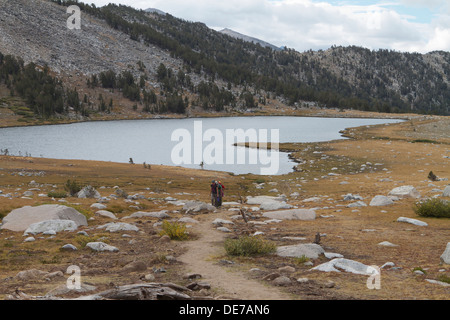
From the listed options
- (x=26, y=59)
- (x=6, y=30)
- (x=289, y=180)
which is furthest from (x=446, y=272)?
(x=6, y=30)

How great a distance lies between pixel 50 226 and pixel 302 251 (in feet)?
38.7

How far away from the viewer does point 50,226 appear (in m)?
18.5

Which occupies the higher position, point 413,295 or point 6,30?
point 6,30

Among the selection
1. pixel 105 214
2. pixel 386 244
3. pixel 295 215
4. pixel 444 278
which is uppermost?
pixel 444 278

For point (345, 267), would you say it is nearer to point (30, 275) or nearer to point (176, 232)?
point (176, 232)

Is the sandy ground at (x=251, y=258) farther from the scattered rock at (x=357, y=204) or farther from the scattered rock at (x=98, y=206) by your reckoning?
the scattered rock at (x=98, y=206)

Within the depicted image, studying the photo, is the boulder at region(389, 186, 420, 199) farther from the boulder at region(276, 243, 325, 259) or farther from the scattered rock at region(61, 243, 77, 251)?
the scattered rock at region(61, 243, 77, 251)

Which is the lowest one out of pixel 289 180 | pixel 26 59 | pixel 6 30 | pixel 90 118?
pixel 289 180

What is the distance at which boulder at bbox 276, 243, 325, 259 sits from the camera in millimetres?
13907

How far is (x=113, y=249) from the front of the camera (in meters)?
15.5

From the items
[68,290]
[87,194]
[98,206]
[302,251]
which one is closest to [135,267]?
[68,290]

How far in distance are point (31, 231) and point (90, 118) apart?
6082 inches

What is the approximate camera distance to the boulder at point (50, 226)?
59.4 ft
